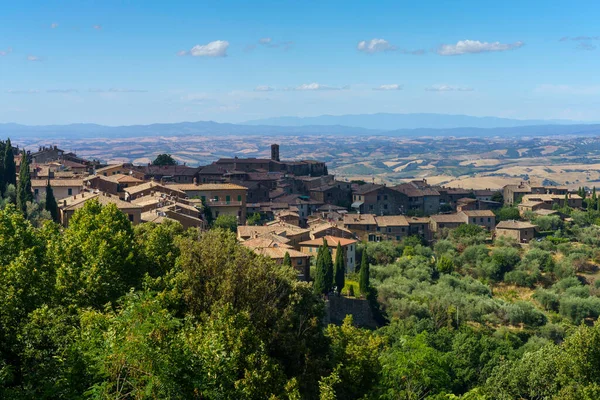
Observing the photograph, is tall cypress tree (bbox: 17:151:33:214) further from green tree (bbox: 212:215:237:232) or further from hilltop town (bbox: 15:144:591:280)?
green tree (bbox: 212:215:237:232)

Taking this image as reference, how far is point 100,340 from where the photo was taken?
1505 cm

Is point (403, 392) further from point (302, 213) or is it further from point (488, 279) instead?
point (302, 213)

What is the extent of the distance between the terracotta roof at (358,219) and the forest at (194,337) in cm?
2657

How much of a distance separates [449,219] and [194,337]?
62.3 meters

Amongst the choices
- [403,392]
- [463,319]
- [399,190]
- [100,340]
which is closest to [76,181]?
[463,319]

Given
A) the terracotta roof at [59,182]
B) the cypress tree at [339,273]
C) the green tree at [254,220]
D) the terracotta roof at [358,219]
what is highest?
the terracotta roof at [59,182]

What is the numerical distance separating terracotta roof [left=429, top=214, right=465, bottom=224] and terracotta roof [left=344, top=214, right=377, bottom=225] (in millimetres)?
7182

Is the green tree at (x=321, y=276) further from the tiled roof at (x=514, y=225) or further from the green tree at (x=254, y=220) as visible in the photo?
the tiled roof at (x=514, y=225)

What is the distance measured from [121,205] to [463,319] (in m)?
23.2

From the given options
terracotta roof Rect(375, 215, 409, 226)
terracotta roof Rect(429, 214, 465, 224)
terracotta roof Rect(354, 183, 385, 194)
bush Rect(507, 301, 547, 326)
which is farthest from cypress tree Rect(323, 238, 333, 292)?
terracotta roof Rect(354, 183, 385, 194)

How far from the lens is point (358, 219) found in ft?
235

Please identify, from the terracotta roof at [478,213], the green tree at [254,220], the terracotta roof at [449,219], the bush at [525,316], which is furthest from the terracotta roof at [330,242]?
the terracotta roof at [478,213]

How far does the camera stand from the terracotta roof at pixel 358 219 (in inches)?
2779

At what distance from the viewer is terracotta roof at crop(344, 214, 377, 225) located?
70.6 meters
